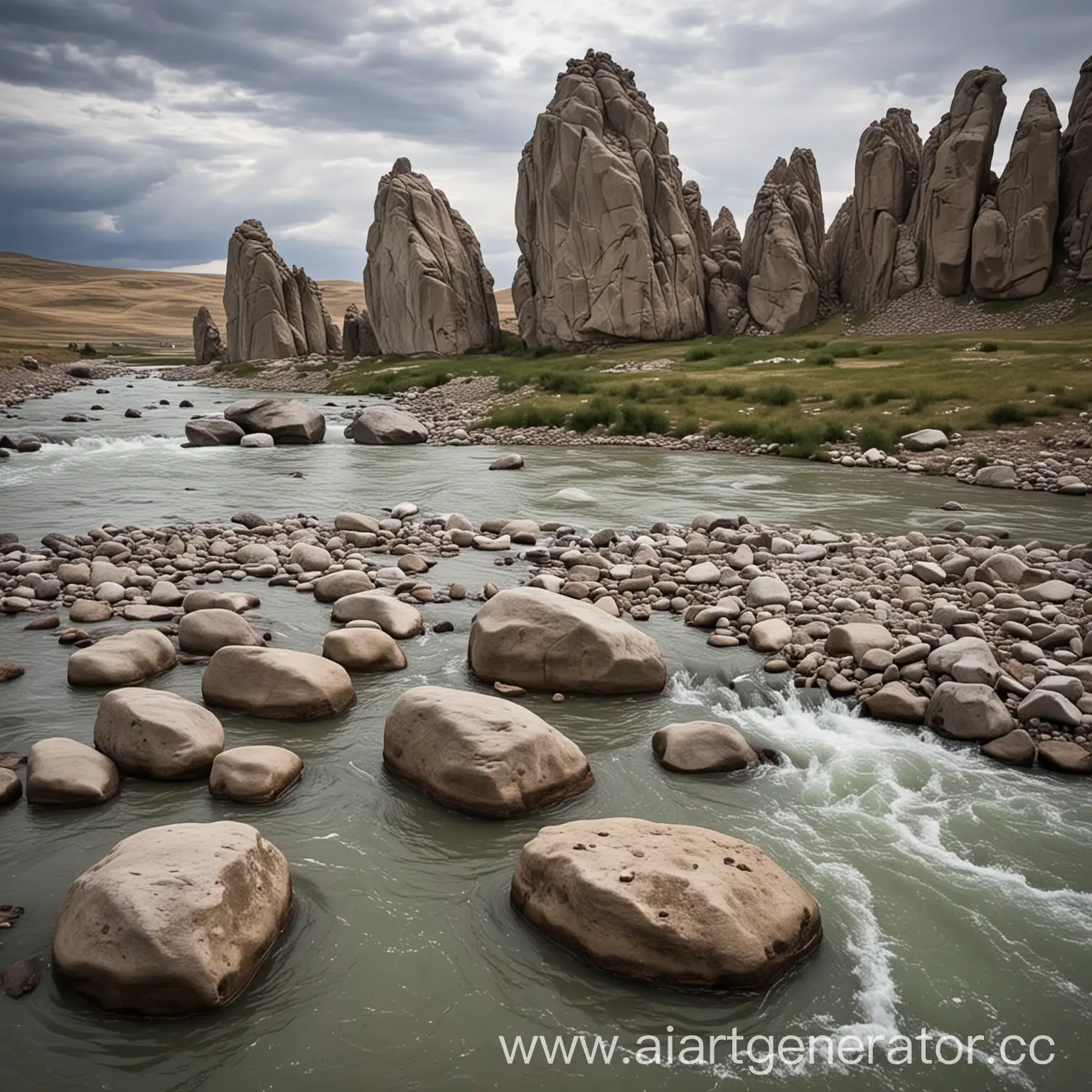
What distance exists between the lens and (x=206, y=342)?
9350 cm

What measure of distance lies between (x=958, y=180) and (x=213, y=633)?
6364 centimetres

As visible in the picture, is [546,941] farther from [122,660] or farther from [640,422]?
[640,422]

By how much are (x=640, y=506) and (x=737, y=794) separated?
12.1m

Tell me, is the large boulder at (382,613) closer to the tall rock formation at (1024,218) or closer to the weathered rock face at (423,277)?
the tall rock formation at (1024,218)

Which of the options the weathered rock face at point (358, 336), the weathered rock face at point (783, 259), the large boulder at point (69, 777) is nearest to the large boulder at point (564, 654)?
the large boulder at point (69, 777)

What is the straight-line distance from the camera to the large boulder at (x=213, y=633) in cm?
A: 963

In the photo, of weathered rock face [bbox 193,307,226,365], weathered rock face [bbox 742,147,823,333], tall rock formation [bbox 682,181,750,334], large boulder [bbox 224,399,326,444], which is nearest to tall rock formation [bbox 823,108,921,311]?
weathered rock face [bbox 742,147,823,333]

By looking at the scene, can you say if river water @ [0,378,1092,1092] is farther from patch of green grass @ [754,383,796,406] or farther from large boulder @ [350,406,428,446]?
patch of green grass @ [754,383,796,406]

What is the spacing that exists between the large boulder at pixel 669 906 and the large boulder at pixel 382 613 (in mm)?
4980

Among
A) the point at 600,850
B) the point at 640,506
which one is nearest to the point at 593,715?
the point at 600,850

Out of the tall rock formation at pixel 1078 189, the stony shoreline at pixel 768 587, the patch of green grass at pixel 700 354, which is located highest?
the tall rock formation at pixel 1078 189

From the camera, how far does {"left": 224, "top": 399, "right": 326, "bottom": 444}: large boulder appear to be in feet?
103

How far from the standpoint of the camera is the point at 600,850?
5391 mm

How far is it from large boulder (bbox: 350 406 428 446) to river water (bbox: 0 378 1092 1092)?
21166mm
